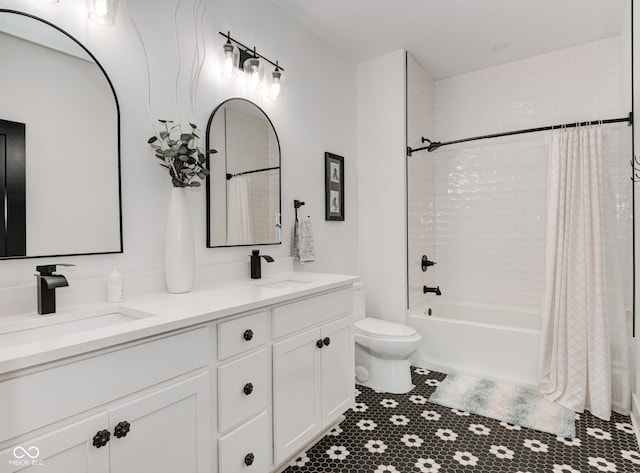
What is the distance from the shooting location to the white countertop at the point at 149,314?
913 millimetres

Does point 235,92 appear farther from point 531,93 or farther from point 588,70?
point 588,70

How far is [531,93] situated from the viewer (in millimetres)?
3256

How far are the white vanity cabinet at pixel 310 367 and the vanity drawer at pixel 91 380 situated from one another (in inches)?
18.2

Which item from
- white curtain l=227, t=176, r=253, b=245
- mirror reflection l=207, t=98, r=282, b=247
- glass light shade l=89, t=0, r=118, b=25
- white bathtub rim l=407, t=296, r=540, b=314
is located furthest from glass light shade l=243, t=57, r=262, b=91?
white bathtub rim l=407, t=296, r=540, b=314

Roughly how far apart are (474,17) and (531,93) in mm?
1059

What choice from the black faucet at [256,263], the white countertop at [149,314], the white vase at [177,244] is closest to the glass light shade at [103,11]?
the white vase at [177,244]

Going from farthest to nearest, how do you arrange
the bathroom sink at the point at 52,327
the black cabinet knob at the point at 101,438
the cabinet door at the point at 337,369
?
the cabinet door at the point at 337,369 < the bathroom sink at the point at 52,327 < the black cabinet knob at the point at 101,438

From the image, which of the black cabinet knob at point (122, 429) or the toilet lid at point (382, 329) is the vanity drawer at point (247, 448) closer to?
the black cabinet knob at point (122, 429)

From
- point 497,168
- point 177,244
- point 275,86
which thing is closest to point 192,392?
point 177,244

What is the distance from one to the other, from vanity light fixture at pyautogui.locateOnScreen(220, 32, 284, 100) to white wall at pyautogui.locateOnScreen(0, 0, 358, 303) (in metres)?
0.05

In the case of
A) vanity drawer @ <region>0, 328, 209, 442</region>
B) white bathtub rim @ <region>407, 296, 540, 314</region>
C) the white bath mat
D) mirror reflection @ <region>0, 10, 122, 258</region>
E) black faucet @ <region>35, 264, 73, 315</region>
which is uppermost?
mirror reflection @ <region>0, 10, 122, 258</region>

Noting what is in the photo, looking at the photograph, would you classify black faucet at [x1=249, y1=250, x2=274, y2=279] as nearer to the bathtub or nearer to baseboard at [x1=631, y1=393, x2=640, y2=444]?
the bathtub

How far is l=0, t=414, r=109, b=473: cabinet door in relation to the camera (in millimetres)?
864

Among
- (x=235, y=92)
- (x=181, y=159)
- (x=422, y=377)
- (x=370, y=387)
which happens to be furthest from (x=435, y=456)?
(x=235, y=92)
